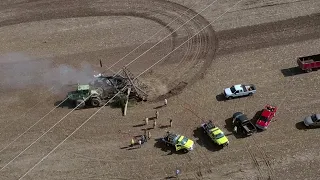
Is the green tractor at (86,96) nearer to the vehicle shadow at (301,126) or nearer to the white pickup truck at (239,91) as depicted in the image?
the white pickup truck at (239,91)

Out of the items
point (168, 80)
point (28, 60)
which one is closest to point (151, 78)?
point (168, 80)

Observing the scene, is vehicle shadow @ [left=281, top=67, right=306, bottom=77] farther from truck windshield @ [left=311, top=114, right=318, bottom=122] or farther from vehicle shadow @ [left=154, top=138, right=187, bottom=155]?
vehicle shadow @ [left=154, top=138, right=187, bottom=155]

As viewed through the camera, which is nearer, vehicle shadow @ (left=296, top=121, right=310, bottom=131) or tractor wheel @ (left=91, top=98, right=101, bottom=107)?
vehicle shadow @ (left=296, top=121, right=310, bottom=131)

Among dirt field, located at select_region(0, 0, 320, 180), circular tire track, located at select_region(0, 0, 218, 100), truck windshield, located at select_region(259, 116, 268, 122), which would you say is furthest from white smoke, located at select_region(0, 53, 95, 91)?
truck windshield, located at select_region(259, 116, 268, 122)

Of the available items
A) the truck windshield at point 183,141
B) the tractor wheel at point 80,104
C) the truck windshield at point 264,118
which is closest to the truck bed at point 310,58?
the truck windshield at point 264,118

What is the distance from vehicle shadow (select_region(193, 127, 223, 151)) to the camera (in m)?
34.4

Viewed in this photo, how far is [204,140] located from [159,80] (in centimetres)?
933

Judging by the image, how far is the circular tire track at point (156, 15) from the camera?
4379 cm

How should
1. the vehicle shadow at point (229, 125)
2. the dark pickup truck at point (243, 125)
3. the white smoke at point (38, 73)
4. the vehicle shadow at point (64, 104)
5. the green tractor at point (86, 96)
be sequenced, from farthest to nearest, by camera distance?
the white smoke at point (38, 73), the vehicle shadow at point (64, 104), the green tractor at point (86, 96), the vehicle shadow at point (229, 125), the dark pickup truck at point (243, 125)

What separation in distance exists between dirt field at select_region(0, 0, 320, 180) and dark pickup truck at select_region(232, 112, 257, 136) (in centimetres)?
68

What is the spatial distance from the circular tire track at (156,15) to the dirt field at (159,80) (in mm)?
142

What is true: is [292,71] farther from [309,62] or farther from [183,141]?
[183,141]

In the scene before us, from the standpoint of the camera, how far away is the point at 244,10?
165 ft

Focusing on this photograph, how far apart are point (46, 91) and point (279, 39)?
86.5ft
